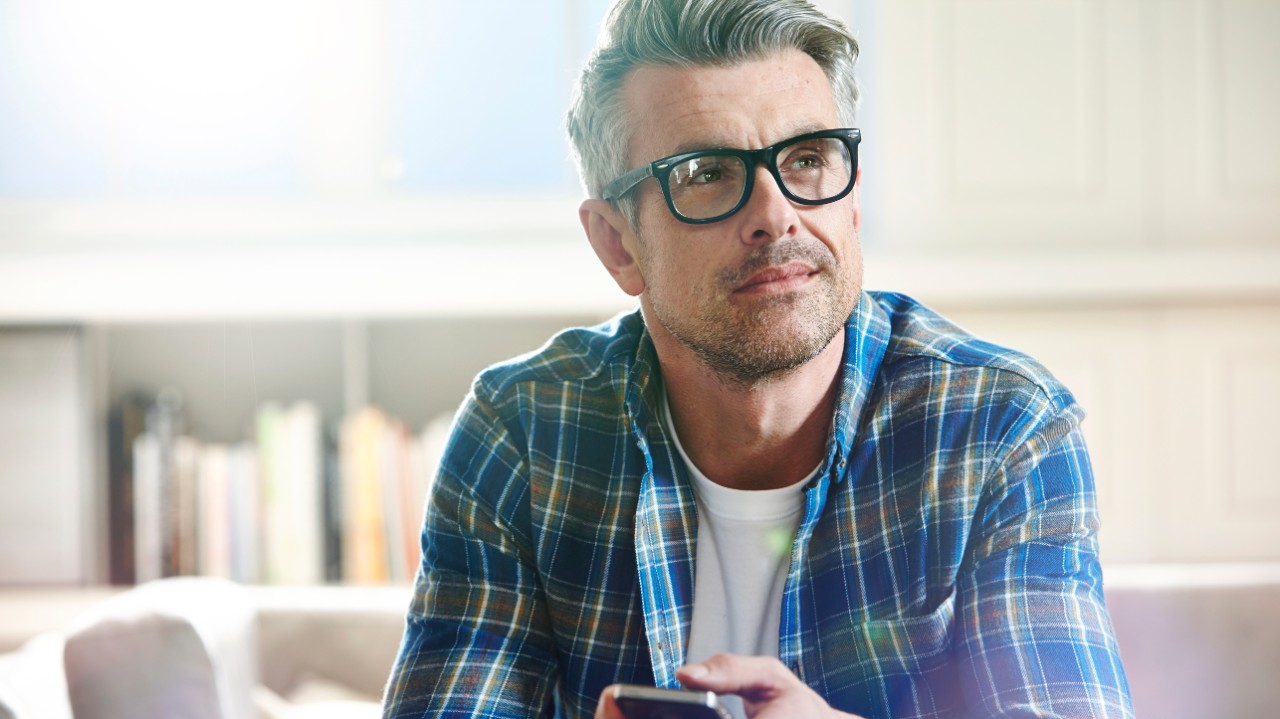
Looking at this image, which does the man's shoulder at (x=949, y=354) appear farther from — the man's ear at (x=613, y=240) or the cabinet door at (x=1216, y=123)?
the cabinet door at (x=1216, y=123)

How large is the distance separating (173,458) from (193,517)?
0.13 metres

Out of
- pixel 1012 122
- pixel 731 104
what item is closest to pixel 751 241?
pixel 731 104

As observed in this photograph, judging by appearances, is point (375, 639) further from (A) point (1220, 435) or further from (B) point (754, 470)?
(A) point (1220, 435)

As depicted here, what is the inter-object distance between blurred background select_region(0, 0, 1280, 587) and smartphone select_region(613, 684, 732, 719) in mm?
1374

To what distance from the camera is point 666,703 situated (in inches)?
35.2

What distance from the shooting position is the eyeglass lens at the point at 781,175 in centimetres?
119

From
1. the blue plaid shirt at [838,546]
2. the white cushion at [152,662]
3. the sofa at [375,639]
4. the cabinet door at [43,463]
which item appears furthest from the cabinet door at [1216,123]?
the cabinet door at [43,463]

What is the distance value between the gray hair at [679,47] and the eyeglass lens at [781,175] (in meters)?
0.11

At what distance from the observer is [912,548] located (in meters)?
1.17

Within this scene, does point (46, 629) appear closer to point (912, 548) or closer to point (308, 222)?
point (308, 222)

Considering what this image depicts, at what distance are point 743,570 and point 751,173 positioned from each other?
0.43 meters

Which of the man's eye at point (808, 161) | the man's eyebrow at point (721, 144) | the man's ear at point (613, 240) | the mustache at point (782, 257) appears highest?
the man's eyebrow at point (721, 144)

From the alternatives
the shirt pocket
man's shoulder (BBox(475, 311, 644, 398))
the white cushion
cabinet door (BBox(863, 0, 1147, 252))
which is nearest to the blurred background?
cabinet door (BBox(863, 0, 1147, 252))

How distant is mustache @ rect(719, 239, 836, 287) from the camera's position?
116cm
